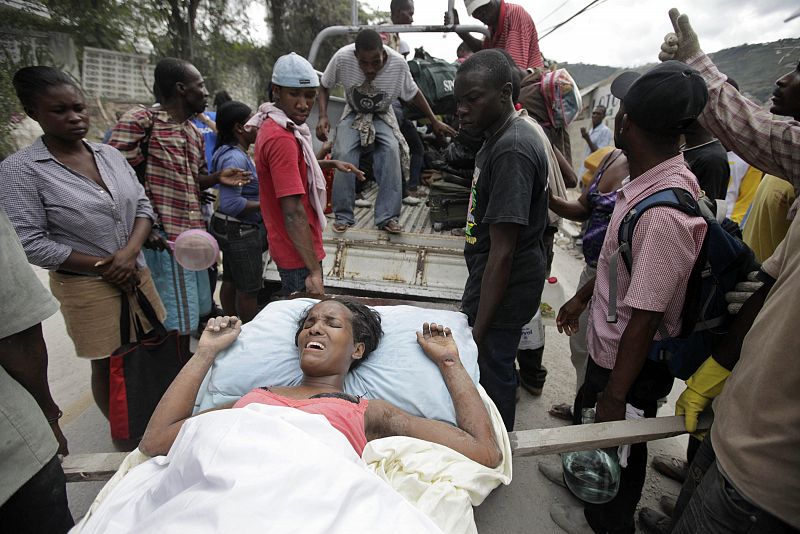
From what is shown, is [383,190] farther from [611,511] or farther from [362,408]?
[611,511]

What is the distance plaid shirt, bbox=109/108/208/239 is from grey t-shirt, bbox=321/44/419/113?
1587mm

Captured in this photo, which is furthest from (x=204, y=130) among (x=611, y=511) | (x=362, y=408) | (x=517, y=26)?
(x=611, y=511)

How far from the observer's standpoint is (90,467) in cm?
148

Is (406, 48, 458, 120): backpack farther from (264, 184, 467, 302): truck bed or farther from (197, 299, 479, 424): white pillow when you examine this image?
(197, 299, 479, 424): white pillow

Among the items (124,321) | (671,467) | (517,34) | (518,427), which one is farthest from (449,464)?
(517,34)

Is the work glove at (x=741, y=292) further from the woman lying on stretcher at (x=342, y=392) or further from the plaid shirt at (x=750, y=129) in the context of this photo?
the woman lying on stretcher at (x=342, y=392)

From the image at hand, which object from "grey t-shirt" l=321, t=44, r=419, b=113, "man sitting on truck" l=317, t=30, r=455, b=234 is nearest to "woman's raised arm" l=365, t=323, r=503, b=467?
"man sitting on truck" l=317, t=30, r=455, b=234

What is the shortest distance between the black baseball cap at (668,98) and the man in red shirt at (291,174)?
5.43ft

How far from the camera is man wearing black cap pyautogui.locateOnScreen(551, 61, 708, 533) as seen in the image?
144cm

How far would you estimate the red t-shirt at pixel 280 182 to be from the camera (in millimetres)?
2354

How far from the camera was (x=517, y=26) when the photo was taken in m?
4.07

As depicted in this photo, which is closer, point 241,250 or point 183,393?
point 183,393

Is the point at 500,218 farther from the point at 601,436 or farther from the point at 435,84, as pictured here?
the point at 435,84

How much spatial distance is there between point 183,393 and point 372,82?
324 centimetres
